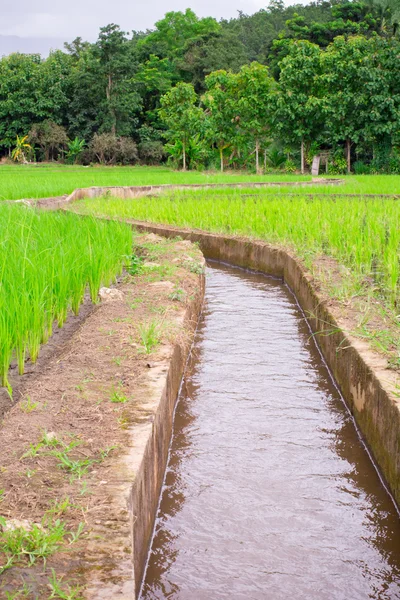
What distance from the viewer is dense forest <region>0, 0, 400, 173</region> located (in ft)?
90.9

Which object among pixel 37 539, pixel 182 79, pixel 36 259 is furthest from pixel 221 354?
pixel 182 79

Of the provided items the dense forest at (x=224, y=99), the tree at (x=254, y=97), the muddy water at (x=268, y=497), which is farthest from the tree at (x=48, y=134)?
the muddy water at (x=268, y=497)

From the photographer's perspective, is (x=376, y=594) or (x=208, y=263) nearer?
(x=376, y=594)

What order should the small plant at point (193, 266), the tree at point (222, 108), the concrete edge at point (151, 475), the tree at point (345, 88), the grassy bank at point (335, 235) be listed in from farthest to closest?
the tree at point (222, 108) < the tree at point (345, 88) < the small plant at point (193, 266) < the grassy bank at point (335, 235) < the concrete edge at point (151, 475)

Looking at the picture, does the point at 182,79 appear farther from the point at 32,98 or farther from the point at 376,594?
the point at 376,594

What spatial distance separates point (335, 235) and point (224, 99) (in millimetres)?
23991

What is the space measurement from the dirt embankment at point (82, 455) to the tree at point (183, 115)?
27.4 m

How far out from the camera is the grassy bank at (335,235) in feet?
15.0

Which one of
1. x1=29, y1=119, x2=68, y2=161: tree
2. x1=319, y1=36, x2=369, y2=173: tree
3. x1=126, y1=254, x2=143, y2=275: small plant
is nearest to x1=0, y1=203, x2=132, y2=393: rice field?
x1=126, y1=254, x2=143, y2=275: small plant

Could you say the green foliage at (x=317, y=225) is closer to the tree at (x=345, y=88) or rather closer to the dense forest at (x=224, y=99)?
the tree at (x=345, y=88)

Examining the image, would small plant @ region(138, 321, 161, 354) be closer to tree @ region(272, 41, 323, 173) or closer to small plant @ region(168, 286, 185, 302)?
small plant @ region(168, 286, 185, 302)

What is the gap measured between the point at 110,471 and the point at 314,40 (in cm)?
3501

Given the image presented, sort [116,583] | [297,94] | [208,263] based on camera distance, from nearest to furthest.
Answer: [116,583]
[208,263]
[297,94]

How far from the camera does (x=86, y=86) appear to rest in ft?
118
